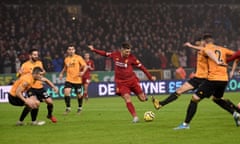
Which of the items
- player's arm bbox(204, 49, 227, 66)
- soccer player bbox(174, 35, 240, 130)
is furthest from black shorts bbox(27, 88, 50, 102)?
player's arm bbox(204, 49, 227, 66)

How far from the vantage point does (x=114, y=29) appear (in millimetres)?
39656

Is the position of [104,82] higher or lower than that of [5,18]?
lower

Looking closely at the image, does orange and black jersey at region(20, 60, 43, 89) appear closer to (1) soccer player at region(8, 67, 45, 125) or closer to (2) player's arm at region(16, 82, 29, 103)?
(1) soccer player at region(8, 67, 45, 125)

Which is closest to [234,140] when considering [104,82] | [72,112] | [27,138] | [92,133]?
[92,133]

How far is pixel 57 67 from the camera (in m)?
34.3

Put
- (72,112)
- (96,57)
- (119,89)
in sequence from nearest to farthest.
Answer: (119,89) < (72,112) < (96,57)

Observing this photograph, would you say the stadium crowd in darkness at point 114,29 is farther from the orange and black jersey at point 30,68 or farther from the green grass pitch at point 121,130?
the green grass pitch at point 121,130

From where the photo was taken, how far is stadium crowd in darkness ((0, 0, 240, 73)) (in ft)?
116

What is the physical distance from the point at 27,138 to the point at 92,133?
1.55 metres

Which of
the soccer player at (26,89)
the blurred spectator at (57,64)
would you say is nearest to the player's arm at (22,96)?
the soccer player at (26,89)

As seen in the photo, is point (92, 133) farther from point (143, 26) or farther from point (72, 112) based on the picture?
point (143, 26)

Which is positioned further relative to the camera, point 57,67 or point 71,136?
point 57,67

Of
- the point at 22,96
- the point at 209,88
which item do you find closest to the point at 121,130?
the point at 209,88

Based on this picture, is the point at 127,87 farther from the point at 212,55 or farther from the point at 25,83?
the point at 212,55
